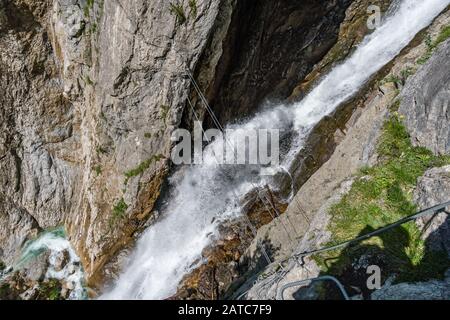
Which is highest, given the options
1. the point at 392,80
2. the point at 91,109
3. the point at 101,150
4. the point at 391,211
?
the point at 392,80

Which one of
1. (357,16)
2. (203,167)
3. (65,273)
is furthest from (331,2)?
(65,273)

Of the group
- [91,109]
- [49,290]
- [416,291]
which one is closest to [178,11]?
[91,109]

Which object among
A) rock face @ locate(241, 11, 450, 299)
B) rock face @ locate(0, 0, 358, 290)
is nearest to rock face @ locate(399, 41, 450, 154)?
rock face @ locate(241, 11, 450, 299)

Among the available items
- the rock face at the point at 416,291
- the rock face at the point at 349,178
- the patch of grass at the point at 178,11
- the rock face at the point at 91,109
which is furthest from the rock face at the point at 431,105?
the patch of grass at the point at 178,11

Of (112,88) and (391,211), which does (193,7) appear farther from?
(391,211)

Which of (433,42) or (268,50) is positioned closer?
(433,42)

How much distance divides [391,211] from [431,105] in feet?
9.46

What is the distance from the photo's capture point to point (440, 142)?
26.9ft

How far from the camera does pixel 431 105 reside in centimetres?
871

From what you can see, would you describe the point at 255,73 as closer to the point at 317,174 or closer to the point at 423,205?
the point at 317,174

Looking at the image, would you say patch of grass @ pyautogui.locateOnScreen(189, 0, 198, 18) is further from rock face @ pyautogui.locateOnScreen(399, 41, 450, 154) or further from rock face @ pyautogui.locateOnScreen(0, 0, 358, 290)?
rock face @ pyautogui.locateOnScreen(399, 41, 450, 154)

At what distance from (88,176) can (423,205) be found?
10.8 m

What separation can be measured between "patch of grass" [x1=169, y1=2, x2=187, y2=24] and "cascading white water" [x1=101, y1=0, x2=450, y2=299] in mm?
4594

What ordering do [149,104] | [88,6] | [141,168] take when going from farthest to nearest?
1. [141,168]
2. [149,104]
3. [88,6]
